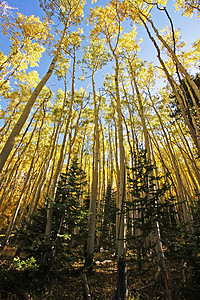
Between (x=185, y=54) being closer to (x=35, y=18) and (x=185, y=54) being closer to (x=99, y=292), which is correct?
(x=35, y=18)

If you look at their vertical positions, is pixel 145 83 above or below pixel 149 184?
above

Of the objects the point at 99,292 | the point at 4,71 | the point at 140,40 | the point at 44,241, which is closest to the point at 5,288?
the point at 44,241

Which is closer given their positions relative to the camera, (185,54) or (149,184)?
(149,184)

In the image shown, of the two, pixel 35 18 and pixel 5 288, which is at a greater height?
pixel 35 18

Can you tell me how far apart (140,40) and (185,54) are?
196cm

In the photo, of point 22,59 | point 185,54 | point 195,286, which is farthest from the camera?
point 22,59

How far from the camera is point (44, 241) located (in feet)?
13.1

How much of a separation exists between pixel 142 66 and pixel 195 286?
756 centimetres

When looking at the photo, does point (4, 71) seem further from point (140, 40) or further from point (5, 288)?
point (5, 288)

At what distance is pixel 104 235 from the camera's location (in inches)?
348

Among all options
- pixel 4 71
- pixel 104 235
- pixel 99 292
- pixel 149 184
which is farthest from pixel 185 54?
pixel 104 235

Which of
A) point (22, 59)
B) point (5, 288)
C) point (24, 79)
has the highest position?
point (24, 79)

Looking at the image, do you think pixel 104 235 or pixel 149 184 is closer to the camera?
pixel 149 184

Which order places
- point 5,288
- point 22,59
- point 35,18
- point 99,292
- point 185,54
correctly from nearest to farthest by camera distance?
point 5,288 < point 99,292 < point 185,54 < point 35,18 < point 22,59
